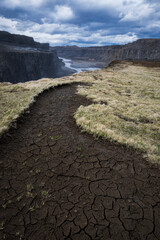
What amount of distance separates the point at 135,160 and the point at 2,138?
25.9 feet

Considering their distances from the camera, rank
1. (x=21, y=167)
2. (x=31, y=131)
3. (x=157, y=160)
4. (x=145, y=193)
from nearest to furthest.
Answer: (x=145, y=193) → (x=21, y=167) → (x=157, y=160) → (x=31, y=131)

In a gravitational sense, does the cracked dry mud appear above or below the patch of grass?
below

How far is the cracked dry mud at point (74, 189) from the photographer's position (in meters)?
4.70

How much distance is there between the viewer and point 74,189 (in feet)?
19.7

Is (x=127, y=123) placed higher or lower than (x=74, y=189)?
higher

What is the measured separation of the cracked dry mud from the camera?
470cm

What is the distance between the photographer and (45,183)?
6254 mm

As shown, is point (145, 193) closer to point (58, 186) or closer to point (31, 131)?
point (58, 186)

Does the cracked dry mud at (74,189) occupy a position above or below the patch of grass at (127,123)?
below

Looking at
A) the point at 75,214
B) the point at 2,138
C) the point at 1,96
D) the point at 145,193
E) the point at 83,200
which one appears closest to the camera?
the point at 75,214

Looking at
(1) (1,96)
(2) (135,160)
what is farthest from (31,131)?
(1) (1,96)

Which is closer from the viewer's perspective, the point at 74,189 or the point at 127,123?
the point at 74,189

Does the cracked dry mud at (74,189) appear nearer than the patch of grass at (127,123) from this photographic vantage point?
Yes

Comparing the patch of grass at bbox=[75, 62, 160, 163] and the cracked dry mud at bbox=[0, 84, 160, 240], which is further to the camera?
the patch of grass at bbox=[75, 62, 160, 163]
